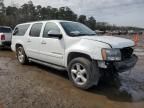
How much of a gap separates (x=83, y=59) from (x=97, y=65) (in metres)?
0.43

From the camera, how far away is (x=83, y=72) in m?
5.73

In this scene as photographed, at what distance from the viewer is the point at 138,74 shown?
303 inches

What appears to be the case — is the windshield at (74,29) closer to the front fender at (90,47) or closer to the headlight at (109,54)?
the front fender at (90,47)

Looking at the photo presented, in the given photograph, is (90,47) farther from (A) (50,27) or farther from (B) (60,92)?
(A) (50,27)

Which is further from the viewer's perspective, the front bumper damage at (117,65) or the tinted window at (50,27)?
the tinted window at (50,27)

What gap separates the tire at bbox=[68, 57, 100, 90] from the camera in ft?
17.9

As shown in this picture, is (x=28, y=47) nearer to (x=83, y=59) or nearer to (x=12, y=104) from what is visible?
(x=83, y=59)

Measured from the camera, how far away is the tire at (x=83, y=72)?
5.46 m

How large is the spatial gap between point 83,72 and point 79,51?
1.79 feet

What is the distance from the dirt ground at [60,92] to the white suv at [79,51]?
0.42 meters

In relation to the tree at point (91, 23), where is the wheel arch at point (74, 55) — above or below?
below

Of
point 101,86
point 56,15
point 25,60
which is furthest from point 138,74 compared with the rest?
point 56,15

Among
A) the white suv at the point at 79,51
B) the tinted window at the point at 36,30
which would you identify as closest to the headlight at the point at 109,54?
the white suv at the point at 79,51

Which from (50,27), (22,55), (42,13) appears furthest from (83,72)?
(42,13)
